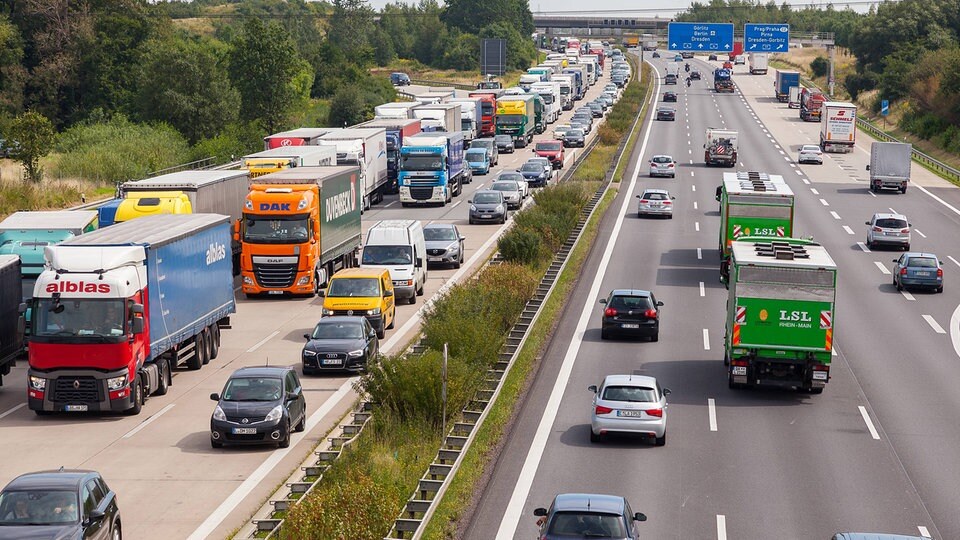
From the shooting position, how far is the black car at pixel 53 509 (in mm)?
17188

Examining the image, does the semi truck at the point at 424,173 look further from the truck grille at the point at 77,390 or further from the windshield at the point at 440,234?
the truck grille at the point at 77,390

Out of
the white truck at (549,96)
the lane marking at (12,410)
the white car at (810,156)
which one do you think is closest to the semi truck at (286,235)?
the lane marking at (12,410)

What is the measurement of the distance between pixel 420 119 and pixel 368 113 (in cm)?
3777

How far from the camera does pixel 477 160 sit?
8300 cm

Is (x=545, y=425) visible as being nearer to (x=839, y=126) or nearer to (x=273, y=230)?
(x=273, y=230)

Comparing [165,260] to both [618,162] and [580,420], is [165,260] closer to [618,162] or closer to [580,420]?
[580,420]

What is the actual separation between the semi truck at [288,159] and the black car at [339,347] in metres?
18.9

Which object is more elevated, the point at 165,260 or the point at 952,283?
the point at 165,260

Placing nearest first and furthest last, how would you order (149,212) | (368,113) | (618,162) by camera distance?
(149,212) < (618,162) < (368,113)

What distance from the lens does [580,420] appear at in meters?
29.1

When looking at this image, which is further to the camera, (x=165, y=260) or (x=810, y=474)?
(x=165, y=260)

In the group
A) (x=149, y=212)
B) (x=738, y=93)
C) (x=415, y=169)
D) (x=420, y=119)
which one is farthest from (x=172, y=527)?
(x=738, y=93)

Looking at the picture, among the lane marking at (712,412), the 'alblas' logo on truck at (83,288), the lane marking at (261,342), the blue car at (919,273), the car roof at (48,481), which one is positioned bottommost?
the blue car at (919,273)

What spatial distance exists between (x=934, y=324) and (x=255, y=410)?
2420cm
